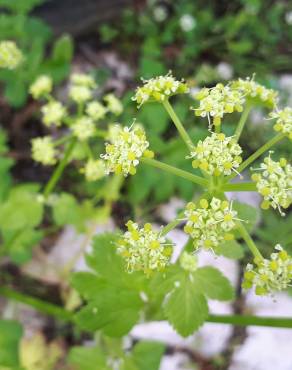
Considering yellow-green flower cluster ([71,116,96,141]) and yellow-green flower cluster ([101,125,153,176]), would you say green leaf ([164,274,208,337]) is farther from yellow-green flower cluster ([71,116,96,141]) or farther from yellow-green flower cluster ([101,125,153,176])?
yellow-green flower cluster ([71,116,96,141])

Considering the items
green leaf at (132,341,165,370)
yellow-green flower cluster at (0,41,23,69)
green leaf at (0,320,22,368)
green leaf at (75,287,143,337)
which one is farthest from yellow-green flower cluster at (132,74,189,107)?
green leaf at (0,320,22,368)

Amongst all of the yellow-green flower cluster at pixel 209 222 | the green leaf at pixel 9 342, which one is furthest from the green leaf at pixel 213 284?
the green leaf at pixel 9 342

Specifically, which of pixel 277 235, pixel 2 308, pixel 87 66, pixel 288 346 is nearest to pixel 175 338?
pixel 288 346

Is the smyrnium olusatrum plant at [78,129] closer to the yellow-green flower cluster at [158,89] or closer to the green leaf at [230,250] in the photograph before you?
the yellow-green flower cluster at [158,89]

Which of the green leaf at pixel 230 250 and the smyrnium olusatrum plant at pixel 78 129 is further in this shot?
the smyrnium olusatrum plant at pixel 78 129

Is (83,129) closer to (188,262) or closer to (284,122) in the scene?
(188,262)

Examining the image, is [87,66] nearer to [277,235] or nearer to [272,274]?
[277,235]
